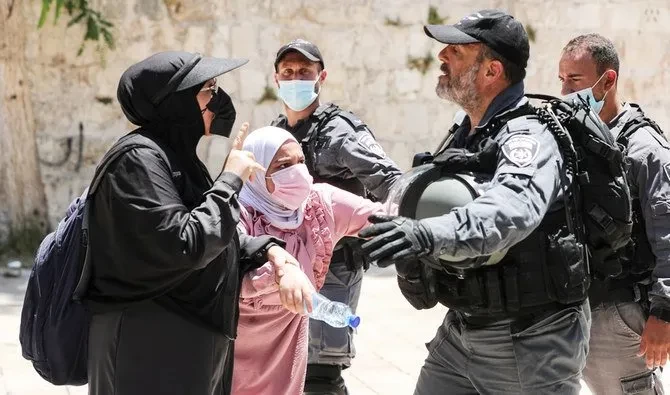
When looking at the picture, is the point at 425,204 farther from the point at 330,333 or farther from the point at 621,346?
the point at 330,333

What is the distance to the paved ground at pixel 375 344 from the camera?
636 cm

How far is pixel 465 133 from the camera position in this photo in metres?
3.80

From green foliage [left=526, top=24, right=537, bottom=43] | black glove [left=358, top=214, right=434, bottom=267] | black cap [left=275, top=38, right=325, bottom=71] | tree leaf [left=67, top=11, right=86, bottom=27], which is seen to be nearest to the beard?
black glove [left=358, top=214, right=434, bottom=267]

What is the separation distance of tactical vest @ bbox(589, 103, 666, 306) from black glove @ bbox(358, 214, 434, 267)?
1.52 metres

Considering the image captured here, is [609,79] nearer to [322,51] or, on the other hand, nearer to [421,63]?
[322,51]

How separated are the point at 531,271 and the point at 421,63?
6899mm

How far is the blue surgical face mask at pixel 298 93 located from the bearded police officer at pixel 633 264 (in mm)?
1375

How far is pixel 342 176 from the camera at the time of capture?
5.34m

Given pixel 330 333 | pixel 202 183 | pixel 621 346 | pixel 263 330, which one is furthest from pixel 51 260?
pixel 621 346

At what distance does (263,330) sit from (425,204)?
95 centimetres

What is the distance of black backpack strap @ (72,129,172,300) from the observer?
3.28 meters

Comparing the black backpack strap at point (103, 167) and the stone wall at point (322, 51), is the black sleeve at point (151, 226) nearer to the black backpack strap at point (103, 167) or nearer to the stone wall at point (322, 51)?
the black backpack strap at point (103, 167)

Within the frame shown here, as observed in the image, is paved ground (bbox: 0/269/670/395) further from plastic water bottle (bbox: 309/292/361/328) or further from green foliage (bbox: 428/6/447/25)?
plastic water bottle (bbox: 309/292/361/328)

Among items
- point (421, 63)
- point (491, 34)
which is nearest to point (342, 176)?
point (491, 34)
